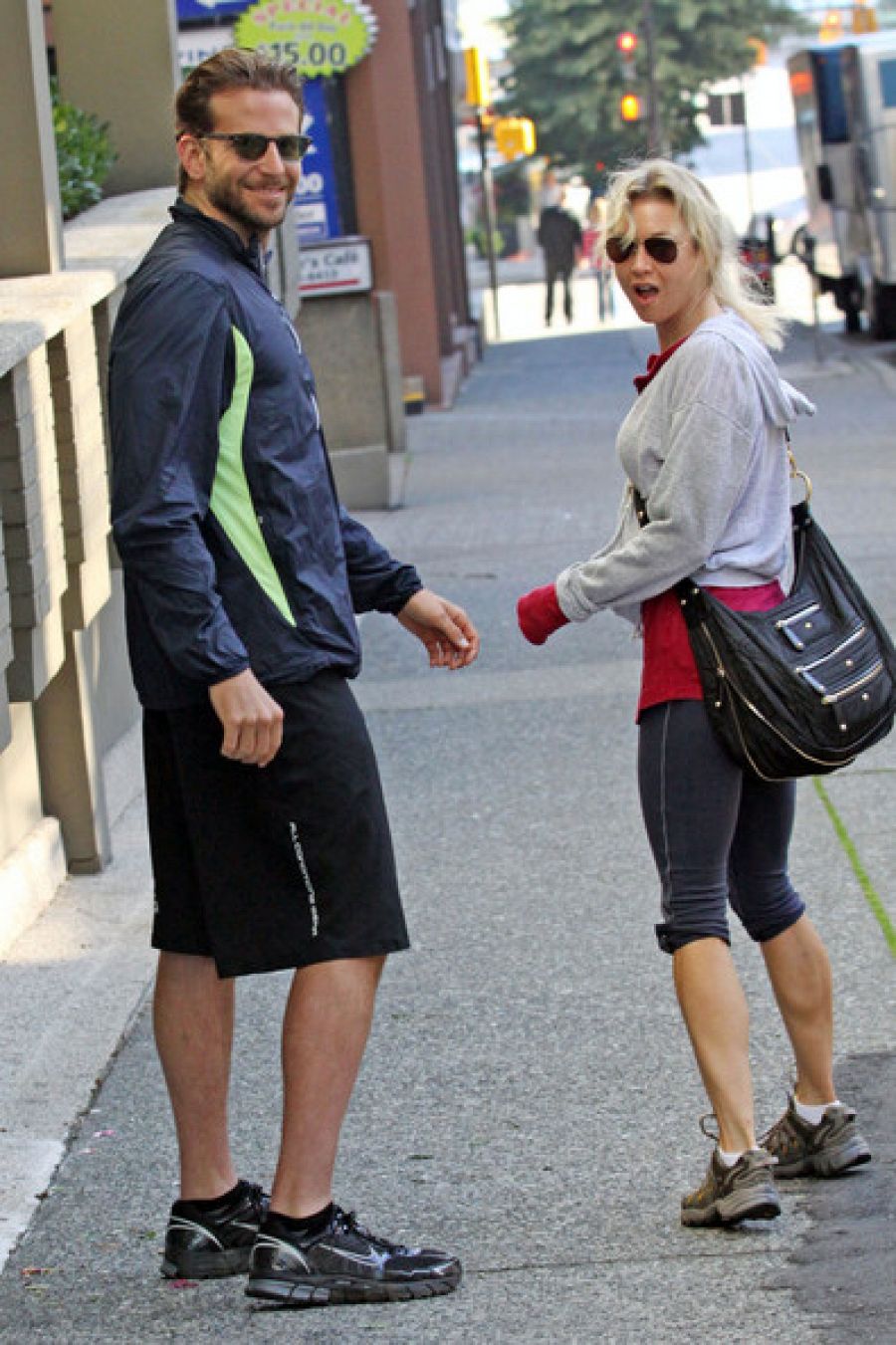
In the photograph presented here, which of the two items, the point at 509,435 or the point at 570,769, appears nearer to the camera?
the point at 570,769

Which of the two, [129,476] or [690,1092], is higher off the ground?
[129,476]

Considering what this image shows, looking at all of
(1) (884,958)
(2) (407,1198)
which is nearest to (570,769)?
(1) (884,958)

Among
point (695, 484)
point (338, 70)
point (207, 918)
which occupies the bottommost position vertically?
point (207, 918)

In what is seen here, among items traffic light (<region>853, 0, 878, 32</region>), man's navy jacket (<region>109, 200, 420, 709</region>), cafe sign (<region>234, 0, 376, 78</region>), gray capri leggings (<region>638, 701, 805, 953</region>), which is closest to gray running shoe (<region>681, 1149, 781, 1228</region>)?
gray capri leggings (<region>638, 701, 805, 953</region>)

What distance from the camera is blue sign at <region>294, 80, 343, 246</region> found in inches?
738

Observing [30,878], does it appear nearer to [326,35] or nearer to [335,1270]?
[335,1270]

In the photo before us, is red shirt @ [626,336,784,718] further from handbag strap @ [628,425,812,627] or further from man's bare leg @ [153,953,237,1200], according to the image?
man's bare leg @ [153,953,237,1200]

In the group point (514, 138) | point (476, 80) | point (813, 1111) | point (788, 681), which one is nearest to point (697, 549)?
point (788, 681)

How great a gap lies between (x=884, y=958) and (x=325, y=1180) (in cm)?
218

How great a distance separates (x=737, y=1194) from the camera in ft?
14.1

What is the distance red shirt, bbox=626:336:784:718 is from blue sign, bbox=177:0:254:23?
12812 millimetres

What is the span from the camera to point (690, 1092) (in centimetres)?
512

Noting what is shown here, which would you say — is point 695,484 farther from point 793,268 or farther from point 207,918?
point 793,268

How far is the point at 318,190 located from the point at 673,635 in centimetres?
1492
